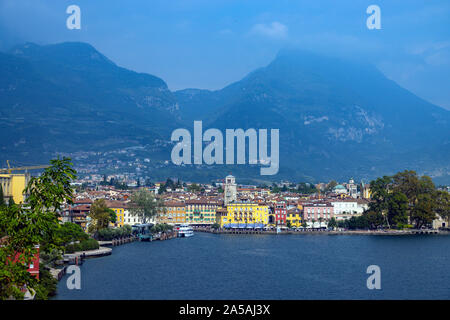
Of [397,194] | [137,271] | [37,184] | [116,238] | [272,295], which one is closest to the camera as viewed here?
[37,184]

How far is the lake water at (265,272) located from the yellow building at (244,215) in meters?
20.0

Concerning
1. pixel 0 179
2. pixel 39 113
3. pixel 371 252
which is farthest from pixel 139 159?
pixel 371 252

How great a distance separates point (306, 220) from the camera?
6912 centimetres

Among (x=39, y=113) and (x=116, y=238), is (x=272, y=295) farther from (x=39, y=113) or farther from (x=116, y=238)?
(x=39, y=113)

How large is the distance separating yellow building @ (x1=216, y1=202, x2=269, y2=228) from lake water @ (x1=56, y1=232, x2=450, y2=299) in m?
20.0

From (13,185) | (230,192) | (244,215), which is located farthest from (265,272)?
(230,192)

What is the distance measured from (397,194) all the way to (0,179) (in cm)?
3689

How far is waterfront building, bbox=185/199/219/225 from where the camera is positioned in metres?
73.1

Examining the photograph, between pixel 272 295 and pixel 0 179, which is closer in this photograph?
pixel 272 295

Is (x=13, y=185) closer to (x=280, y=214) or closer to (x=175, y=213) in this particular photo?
(x=175, y=213)

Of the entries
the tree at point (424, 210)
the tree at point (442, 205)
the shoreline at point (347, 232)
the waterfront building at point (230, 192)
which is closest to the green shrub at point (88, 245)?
the shoreline at point (347, 232)

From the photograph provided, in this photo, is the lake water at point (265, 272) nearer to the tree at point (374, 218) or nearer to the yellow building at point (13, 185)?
the yellow building at point (13, 185)

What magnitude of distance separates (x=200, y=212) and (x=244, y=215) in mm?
7385
